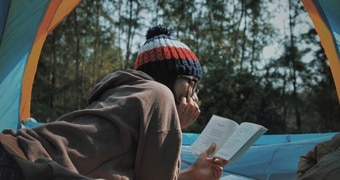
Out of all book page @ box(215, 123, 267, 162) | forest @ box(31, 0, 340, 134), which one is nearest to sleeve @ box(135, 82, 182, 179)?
book page @ box(215, 123, 267, 162)

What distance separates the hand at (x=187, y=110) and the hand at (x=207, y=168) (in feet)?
0.63

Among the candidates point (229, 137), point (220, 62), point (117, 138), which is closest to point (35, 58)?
point (229, 137)

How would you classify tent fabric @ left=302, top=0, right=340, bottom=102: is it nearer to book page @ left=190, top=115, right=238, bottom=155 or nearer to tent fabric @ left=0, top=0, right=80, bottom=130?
book page @ left=190, top=115, right=238, bottom=155

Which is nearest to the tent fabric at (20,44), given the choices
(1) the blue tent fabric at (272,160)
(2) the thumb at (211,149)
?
(1) the blue tent fabric at (272,160)

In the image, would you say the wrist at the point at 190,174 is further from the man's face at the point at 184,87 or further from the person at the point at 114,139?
the person at the point at 114,139

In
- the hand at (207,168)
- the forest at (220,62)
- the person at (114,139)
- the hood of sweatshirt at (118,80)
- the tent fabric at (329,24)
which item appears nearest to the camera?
the person at (114,139)

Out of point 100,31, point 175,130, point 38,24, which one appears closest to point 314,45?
point 100,31

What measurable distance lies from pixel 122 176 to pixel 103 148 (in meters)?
0.07

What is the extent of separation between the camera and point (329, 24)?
2207mm

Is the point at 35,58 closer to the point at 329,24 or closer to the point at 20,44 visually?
the point at 20,44

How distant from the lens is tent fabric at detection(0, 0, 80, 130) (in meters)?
2.16

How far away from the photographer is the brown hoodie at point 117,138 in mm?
912

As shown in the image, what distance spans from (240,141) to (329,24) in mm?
1171

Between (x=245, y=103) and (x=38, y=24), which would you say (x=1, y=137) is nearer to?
(x=38, y=24)
